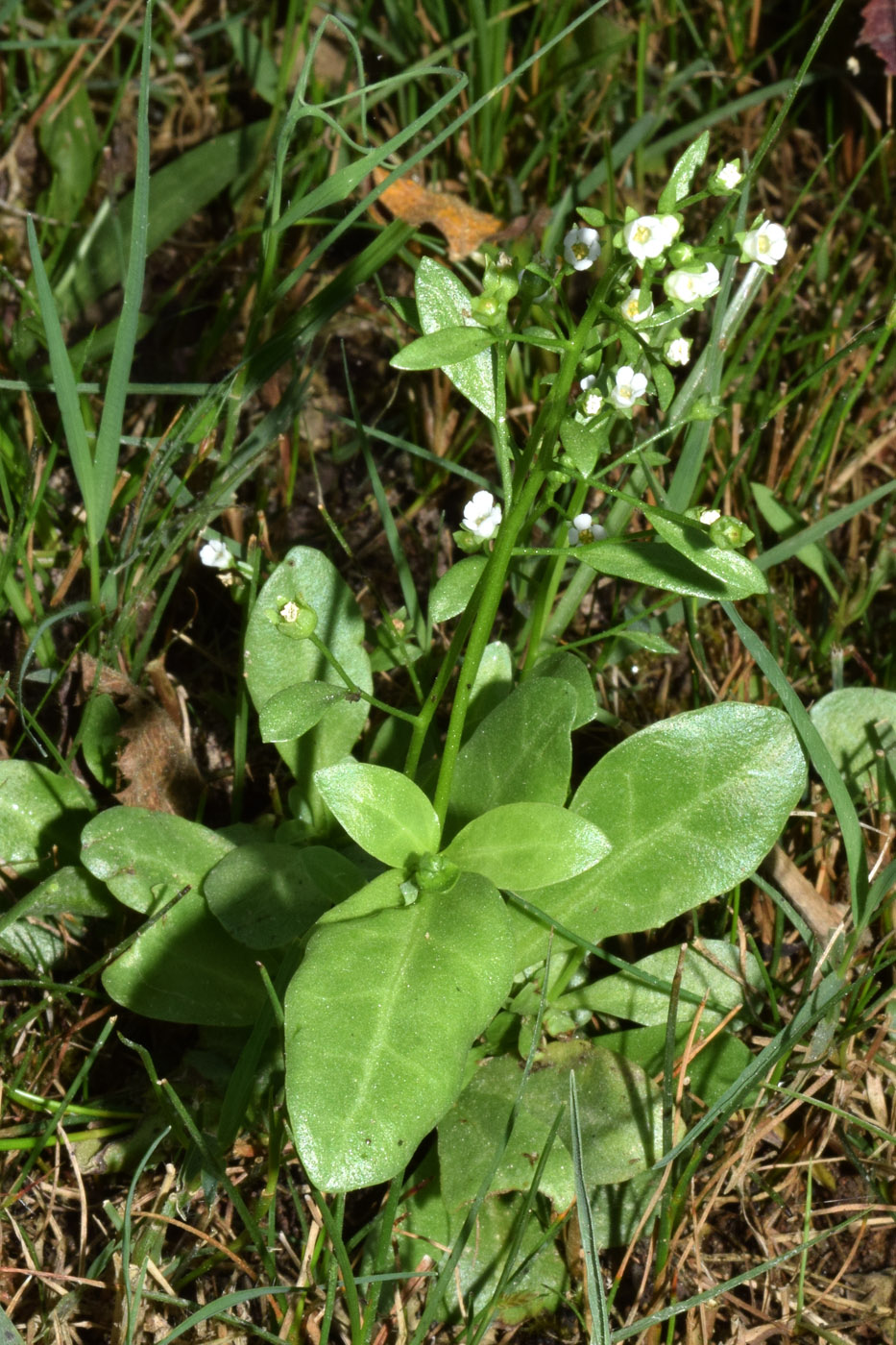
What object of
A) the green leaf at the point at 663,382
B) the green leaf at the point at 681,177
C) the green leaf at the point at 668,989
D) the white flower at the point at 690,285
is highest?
the green leaf at the point at 681,177

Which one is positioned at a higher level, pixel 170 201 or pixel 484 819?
pixel 170 201

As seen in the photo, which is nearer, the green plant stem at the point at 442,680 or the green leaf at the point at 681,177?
the green leaf at the point at 681,177

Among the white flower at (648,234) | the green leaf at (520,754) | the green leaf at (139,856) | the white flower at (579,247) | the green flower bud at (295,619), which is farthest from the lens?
the green leaf at (139,856)

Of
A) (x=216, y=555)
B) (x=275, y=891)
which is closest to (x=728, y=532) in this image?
(x=275, y=891)

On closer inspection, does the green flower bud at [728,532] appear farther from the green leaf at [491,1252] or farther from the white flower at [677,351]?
the green leaf at [491,1252]

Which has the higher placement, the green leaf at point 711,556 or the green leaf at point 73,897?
the green leaf at point 711,556

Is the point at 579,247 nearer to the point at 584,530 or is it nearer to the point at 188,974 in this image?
the point at 584,530

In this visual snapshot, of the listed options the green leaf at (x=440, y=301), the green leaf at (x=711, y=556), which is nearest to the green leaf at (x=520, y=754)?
the green leaf at (x=711, y=556)

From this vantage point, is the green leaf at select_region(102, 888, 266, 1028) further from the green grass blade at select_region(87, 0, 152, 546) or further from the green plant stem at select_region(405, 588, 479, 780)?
the green grass blade at select_region(87, 0, 152, 546)
